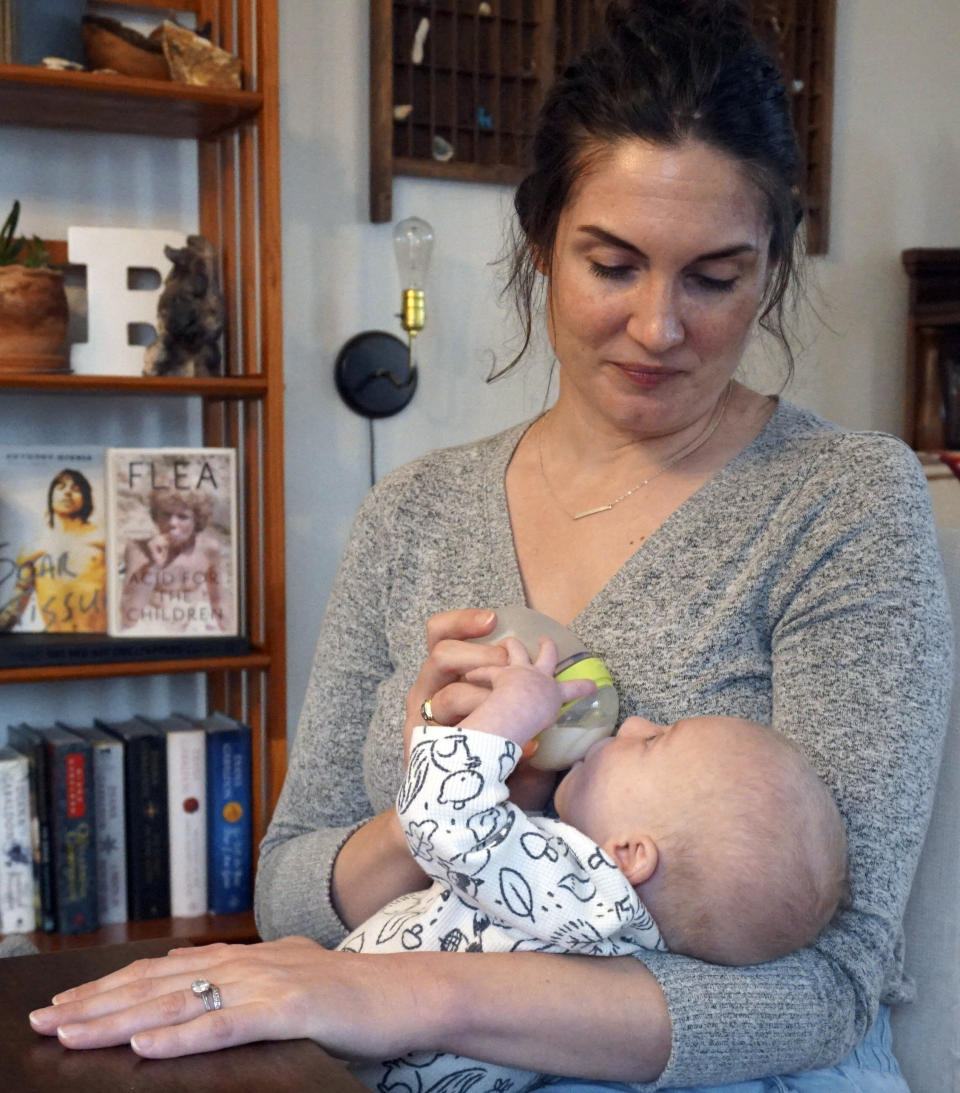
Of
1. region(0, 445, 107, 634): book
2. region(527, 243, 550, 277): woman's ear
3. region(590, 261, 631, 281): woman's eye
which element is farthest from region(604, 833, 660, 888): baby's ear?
region(0, 445, 107, 634): book

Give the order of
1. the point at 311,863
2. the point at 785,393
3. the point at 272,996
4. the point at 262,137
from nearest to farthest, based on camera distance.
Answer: the point at 272,996, the point at 311,863, the point at 262,137, the point at 785,393

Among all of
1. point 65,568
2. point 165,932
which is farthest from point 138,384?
point 165,932

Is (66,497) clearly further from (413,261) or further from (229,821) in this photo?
(413,261)

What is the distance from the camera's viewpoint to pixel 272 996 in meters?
0.91

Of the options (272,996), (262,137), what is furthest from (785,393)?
(272,996)

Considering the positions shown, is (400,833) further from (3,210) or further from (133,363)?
(3,210)

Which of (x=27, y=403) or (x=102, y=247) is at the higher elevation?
(x=102, y=247)

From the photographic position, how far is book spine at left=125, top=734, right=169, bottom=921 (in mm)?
2301

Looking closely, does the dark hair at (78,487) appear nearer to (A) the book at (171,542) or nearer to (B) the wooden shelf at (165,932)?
(A) the book at (171,542)

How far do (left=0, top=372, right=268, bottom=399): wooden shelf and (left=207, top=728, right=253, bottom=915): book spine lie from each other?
602mm

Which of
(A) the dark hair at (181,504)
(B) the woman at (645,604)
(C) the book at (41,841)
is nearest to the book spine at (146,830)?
(C) the book at (41,841)

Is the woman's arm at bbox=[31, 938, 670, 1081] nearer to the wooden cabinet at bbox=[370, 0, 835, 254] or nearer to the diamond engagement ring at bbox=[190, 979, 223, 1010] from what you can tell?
the diamond engagement ring at bbox=[190, 979, 223, 1010]

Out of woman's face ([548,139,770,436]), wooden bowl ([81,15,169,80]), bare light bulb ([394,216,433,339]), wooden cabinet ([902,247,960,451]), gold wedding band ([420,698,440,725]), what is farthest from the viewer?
wooden cabinet ([902,247,960,451])

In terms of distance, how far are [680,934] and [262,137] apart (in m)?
1.63
